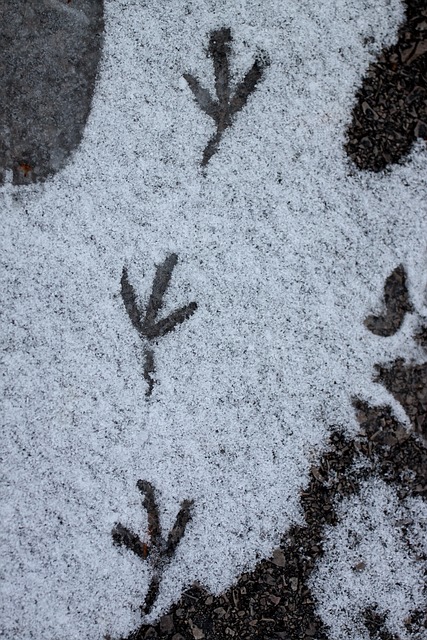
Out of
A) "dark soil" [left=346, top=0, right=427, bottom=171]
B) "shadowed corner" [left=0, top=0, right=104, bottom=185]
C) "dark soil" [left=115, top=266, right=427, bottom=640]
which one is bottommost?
"dark soil" [left=115, top=266, right=427, bottom=640]

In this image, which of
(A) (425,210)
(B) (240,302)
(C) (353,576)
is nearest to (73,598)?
(C) (353,576)

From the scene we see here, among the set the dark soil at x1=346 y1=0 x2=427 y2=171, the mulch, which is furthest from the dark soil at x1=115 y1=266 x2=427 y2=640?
the dark soil at x1=346 y1=0 x2=427 y2=171

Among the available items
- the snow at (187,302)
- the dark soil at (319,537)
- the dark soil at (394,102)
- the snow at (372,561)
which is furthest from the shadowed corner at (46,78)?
the snow at (372,561)

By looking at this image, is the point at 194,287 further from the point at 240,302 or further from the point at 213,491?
the point at 213,491

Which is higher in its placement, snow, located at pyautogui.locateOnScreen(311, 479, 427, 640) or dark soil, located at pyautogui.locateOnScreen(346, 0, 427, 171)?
dark soil, located at pyautogui.locateOnScreen(346, 0, 427, 171)

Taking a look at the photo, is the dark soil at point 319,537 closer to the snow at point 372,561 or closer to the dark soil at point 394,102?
the snow at point 372,561

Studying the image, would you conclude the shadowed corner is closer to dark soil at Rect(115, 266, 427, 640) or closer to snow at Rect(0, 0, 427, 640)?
snow at Rect(0, 0, 427, 640)
